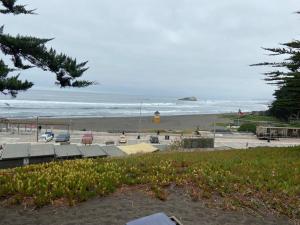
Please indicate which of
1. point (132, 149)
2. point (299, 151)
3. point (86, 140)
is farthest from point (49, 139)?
point (299, 151)

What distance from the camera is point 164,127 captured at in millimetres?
81438

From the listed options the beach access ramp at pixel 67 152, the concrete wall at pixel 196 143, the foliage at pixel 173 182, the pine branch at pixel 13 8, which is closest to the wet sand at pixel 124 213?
the foliage at pixel 173 182

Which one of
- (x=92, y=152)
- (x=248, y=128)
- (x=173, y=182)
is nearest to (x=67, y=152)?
(x=92, y=152)

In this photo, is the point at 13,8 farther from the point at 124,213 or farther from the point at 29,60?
the point at 124,213

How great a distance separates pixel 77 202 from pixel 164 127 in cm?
7301

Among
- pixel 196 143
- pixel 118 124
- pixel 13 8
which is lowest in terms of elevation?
pixel 196 143

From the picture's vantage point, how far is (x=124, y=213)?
26.0ft

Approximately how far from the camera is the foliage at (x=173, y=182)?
28.6 feet

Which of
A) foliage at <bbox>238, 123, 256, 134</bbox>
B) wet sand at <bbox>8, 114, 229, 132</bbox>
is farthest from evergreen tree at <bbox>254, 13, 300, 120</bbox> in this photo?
foliage at <bbox>238, 123, 256, 134</bbox>

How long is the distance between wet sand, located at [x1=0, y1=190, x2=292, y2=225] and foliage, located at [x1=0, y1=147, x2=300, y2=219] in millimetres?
266

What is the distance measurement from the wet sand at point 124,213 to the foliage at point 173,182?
27 centimetres

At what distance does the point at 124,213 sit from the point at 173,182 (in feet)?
6.68

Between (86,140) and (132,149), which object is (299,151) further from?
(86,140)

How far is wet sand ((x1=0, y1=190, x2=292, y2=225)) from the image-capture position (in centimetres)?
772
